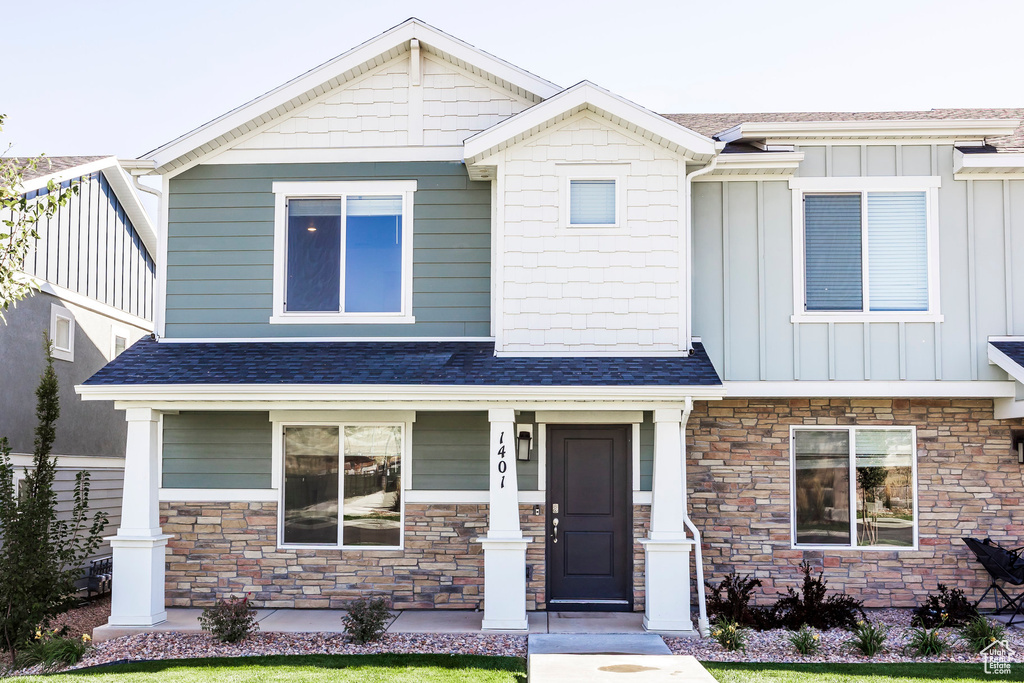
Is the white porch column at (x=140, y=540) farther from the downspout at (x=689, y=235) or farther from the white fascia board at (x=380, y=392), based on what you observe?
the downspout at (x=689, y=235)

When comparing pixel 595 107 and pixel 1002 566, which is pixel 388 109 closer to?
pixel 595 107

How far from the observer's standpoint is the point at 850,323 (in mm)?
10234

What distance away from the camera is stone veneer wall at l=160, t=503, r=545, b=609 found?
1029 cm

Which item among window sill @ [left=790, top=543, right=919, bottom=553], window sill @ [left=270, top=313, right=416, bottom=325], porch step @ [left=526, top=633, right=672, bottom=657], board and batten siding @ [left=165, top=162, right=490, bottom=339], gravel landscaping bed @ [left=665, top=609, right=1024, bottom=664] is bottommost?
gravel landscaping bed @ [left=665, top=609, right=1024, bottom=664]

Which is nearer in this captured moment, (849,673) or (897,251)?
(849,673)

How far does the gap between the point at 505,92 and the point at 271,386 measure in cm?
458

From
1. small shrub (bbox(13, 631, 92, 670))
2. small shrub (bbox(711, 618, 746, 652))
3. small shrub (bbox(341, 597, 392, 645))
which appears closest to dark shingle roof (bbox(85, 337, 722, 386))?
small shrub (bbox(341, 597, 392, 645))

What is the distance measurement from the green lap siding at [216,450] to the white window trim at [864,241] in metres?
6.41

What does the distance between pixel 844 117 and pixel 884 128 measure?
1.87 m

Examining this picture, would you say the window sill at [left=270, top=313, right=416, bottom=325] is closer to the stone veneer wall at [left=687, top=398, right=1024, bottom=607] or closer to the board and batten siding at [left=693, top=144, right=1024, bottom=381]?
the board and batten siding at [left=693, top=144, right=1024, bottom=381]

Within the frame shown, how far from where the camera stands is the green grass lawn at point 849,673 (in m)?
7.36

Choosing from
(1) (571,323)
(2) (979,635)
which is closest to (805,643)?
(2) (979,635)

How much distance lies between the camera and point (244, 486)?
10.5 meters

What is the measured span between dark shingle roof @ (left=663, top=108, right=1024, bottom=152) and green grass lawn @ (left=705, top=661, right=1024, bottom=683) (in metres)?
6.35
